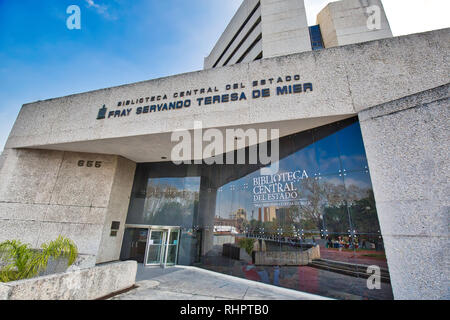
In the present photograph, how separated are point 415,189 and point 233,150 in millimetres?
6148

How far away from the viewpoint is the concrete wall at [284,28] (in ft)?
72.2

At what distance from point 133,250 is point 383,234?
11.5 metres

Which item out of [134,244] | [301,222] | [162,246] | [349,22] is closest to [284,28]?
[349,22]

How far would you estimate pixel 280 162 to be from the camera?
25.1 ft

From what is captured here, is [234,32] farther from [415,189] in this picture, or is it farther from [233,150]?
[415,189]

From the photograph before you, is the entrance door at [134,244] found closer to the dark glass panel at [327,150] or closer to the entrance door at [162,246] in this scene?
the entrance door at [162,246]

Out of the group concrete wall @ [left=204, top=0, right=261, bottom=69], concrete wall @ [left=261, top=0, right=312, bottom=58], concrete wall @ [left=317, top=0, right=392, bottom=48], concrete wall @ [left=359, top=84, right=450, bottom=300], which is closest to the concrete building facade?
concrete wall @ [left=359, top=84, right=450, bottom=300]

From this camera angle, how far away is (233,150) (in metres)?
9.12

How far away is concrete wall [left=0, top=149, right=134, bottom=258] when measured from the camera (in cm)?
927

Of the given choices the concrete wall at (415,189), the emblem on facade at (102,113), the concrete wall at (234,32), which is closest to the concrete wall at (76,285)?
the emblem on facade at (102,113)

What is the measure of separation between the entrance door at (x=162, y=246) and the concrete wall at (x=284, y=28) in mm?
20402

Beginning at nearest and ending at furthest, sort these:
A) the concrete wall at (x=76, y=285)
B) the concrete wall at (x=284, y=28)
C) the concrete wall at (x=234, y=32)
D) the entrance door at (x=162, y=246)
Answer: the concrete wall at (x=76, y=285) → the entrance door at (x=162, y=246) → the concrete wall at (x=284, y=28) → the concrete wall at (x=234, y=32)
